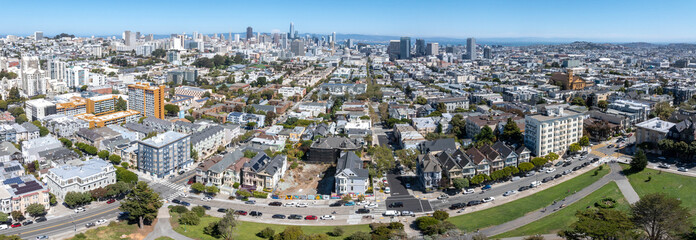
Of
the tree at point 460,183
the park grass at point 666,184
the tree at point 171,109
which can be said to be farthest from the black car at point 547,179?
the tree at point 171,109

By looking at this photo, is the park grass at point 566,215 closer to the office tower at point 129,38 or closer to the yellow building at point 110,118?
the yellow building at point 110,118

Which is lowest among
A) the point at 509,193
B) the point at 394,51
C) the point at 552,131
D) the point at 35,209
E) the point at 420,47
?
the point at 35,209

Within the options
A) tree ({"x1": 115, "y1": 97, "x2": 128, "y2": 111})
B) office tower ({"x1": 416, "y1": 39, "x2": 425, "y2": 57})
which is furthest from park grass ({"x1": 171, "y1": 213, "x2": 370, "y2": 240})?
office tower ({"x1": 416, "y1": 39, "x2": 425, "y2": 57})

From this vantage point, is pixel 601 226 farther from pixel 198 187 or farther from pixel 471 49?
pixel 471 49

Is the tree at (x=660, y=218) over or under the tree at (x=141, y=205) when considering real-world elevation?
over

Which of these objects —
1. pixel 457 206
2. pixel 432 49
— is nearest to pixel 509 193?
pixel 457 206

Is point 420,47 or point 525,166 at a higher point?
point 420,47
